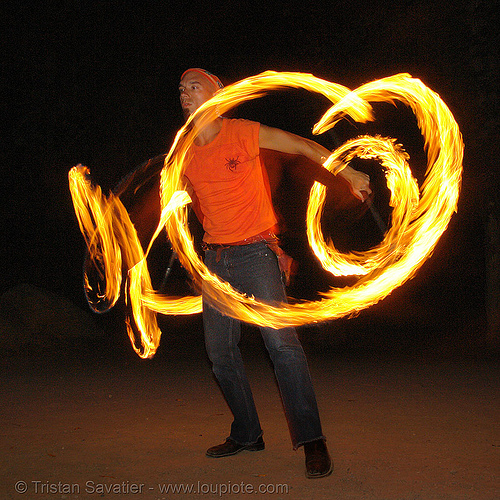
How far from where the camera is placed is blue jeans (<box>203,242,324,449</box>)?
13.4ft

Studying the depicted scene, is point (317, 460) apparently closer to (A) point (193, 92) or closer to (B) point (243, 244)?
(B) point (243, 244)

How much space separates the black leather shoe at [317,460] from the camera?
3.87 m

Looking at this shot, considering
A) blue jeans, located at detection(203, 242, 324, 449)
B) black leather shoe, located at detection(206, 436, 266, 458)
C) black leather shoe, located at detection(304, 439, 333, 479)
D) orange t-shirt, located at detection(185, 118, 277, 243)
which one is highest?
orange t-shirt, located at detection(185, 118, 277, 243)

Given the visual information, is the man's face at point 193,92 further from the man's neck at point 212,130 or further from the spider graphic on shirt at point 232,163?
the spider graphic on shirt at point 232,163

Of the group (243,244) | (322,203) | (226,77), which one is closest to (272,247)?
(243,244)

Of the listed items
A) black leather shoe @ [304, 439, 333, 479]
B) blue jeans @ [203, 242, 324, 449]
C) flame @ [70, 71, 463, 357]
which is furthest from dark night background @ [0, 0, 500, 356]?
black leather shoe @ [304, 439, 333, 479]

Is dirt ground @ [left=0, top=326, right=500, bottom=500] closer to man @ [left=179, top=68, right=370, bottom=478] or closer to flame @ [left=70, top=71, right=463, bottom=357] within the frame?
man @ [left=179, top=68, right=370, bottom=478]

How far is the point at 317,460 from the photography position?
154 inches

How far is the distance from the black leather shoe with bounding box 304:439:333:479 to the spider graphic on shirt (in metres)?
1.64

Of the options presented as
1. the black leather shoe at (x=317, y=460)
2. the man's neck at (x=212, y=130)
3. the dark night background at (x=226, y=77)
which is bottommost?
the black leather shoe at (x=317, y=460)

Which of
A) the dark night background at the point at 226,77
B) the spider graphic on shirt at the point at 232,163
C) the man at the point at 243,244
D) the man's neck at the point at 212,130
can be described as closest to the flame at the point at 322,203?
the man's neck at the point at 212,130

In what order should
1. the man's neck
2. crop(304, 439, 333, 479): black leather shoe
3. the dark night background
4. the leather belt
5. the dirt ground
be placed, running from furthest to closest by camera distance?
the dark night background
the man's neck
the leather belt
crop(304, 439, 333, 479): black leather shoe
the dirt ground

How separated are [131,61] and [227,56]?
1724 mm

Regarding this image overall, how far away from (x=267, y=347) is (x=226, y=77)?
8190 mm
